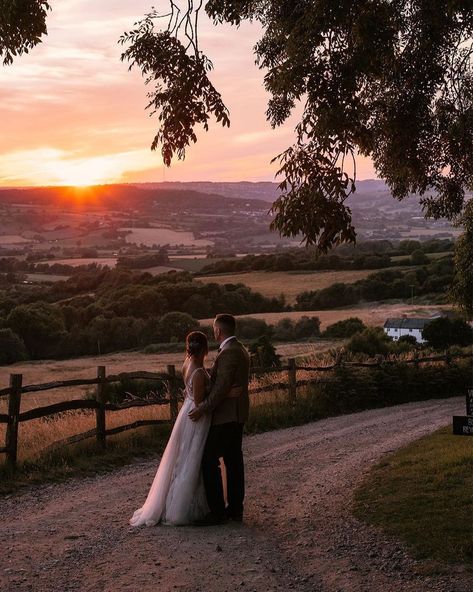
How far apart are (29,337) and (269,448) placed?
68.3 meters

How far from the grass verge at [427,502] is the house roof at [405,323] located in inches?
2168

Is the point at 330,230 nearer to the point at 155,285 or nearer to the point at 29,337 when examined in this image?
the point at 29,337

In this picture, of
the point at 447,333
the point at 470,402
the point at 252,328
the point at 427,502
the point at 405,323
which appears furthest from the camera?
the point at 252,328

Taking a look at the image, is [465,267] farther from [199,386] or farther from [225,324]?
[199,386]

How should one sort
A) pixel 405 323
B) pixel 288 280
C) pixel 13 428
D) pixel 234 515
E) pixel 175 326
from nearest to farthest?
pixel 234 515
pixel 13 428
pixel 405 323
pixel 175 326
pixel 288 280

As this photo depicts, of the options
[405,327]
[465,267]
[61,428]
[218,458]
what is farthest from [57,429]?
[405,327]

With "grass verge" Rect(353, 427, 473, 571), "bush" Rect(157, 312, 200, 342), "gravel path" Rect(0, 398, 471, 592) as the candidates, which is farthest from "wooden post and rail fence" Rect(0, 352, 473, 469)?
"bush" Rect(157, 312, 200, 342)

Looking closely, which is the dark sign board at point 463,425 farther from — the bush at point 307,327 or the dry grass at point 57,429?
the bush at point 307,327

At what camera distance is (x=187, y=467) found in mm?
8258

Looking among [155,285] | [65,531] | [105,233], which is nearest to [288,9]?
[65,531]

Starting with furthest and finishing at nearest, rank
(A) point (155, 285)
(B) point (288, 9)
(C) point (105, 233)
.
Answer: (C) point (105, 233), (A) point (155, 285), (B) point (288, 9)

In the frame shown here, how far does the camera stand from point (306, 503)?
968 centimetres

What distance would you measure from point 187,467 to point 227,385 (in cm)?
97

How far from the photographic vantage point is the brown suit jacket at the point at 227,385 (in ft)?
27.1
